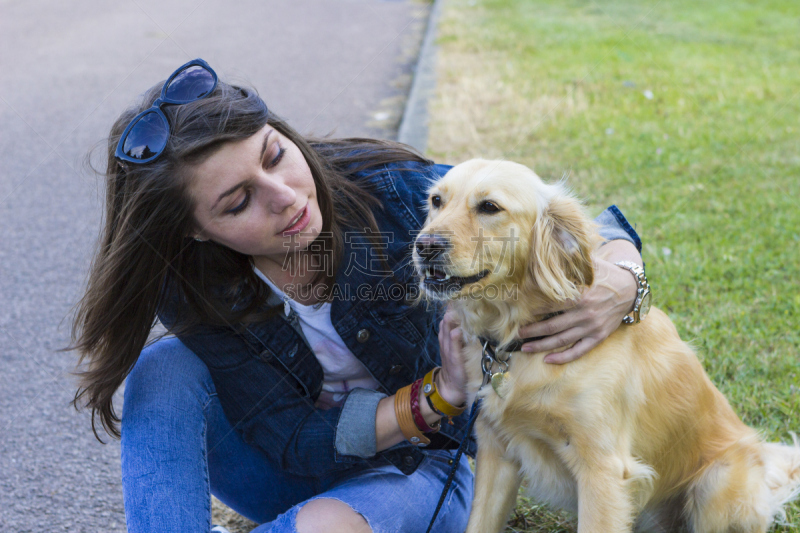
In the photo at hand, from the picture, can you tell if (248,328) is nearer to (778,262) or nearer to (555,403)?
(555,403)

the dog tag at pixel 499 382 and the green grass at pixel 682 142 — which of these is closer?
the dog tag at pixel 499 382

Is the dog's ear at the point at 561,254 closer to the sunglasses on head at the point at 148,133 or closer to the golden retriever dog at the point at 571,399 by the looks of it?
the golden retriever dog at the point at 571,399

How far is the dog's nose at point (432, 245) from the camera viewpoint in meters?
1.89

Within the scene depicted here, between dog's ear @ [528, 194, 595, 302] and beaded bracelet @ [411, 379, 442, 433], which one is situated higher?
dog's ear @ [528, 194, 595, 302]

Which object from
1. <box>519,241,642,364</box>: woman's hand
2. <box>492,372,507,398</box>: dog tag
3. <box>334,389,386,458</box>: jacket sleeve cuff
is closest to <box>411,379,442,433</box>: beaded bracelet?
<box>334,389,386,458</box>: jacket sleeve cuff

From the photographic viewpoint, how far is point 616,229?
2414 mm

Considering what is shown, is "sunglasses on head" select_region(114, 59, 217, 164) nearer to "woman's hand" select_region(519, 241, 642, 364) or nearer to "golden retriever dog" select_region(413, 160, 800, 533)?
"golden retriever dog" select_region(413, 160, 800, 533)

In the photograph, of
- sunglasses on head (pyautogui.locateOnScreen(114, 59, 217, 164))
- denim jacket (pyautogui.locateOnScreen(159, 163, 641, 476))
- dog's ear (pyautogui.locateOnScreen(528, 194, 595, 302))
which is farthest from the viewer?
denim jacket (pyautogui.locateOnScreen(159, 163, 641, 476))

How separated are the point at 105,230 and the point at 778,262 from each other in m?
3.55

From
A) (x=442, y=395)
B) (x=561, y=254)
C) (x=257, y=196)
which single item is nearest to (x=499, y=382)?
(x=442, y=395)

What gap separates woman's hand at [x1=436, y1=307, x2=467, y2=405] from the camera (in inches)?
82.1

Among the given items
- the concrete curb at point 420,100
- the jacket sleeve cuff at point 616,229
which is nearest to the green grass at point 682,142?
the concrete curb at point 420,100

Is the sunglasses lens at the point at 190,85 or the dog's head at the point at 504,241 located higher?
the sunglasses lens at the point at 190,85

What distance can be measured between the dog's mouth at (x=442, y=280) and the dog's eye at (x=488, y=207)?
0.68 feet
